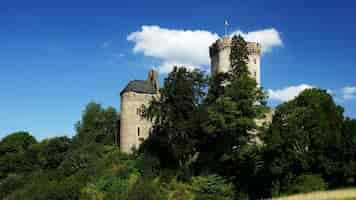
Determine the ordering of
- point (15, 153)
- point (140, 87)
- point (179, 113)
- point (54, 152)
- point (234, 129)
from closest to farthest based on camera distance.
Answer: point (234, 129), point (179, 113), point (140, 87), point (54, 152), point (15, 153)

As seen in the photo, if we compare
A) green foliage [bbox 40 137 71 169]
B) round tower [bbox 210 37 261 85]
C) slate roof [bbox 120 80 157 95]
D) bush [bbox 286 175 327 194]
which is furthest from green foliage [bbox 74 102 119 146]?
bush [bbox 286 175 327 194]

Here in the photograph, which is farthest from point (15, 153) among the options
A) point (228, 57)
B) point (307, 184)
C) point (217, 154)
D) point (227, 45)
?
point (307, 184)

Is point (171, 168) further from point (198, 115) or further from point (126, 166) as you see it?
point (198, 115)

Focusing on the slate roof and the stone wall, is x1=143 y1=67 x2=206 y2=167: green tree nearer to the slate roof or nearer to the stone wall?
the stone wall

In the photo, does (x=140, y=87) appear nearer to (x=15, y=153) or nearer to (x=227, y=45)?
(x=227, y=45)

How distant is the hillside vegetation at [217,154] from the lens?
35.2 m

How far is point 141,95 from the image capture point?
51.2 m

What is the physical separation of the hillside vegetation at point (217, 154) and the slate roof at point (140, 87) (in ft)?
22.7

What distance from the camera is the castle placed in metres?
49.7

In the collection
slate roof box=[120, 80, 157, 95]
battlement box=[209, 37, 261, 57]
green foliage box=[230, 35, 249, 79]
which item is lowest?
slate roof box=[120, 80, 157, 95]

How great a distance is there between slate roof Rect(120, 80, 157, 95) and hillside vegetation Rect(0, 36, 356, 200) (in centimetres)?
693

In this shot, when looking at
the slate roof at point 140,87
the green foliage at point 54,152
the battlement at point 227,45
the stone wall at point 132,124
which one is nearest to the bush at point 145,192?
the stone wall at point 132,124

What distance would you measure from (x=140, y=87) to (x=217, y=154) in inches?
597

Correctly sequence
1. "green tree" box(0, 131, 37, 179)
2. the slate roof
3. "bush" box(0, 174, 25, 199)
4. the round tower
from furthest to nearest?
"green tree" box(0, 131, 37, 179) < the round tower < the slate roof < "bush" box(0, 174, 25, 199)
